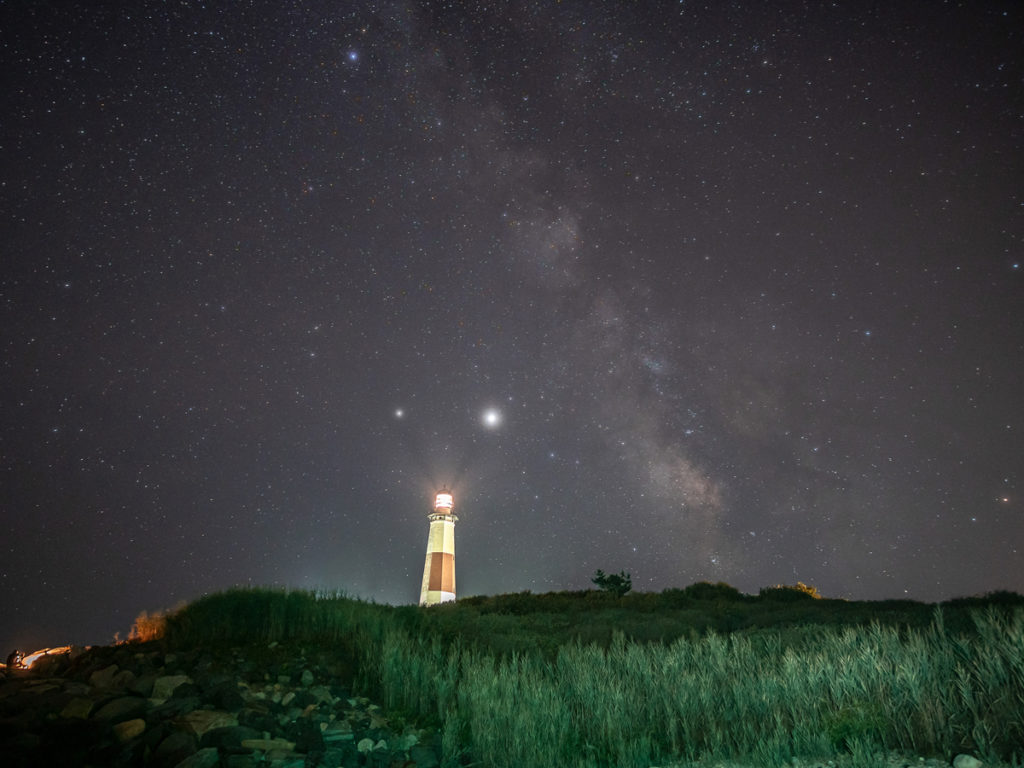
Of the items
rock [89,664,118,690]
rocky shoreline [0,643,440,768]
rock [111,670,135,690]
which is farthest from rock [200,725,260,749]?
rock [89,664,118,690]

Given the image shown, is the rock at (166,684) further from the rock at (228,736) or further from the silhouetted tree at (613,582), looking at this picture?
the silhouetted tree at (613,582)

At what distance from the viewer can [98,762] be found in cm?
441

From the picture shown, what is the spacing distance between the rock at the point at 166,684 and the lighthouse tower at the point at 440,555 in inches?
1253

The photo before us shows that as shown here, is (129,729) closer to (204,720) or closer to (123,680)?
(204,720)

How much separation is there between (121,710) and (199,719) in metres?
0.71

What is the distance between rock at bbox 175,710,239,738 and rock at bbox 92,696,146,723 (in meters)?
0.38

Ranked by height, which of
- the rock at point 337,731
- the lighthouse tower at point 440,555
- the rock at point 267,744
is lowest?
the rock at point 337,731

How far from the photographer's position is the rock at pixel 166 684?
6.23 metres

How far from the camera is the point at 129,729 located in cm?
489

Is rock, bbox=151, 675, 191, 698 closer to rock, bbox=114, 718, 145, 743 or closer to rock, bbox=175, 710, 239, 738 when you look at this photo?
rock, bbox=175, 710, 239, 738

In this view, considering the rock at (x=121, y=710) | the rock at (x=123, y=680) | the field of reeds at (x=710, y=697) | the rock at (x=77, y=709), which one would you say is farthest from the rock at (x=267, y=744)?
the rock at (x=123, y=680)

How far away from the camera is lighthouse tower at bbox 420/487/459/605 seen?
37594mm

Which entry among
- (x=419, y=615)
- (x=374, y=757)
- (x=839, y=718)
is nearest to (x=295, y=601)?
(x=419, y=615)

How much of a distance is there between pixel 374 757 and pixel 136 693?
2639 mm
